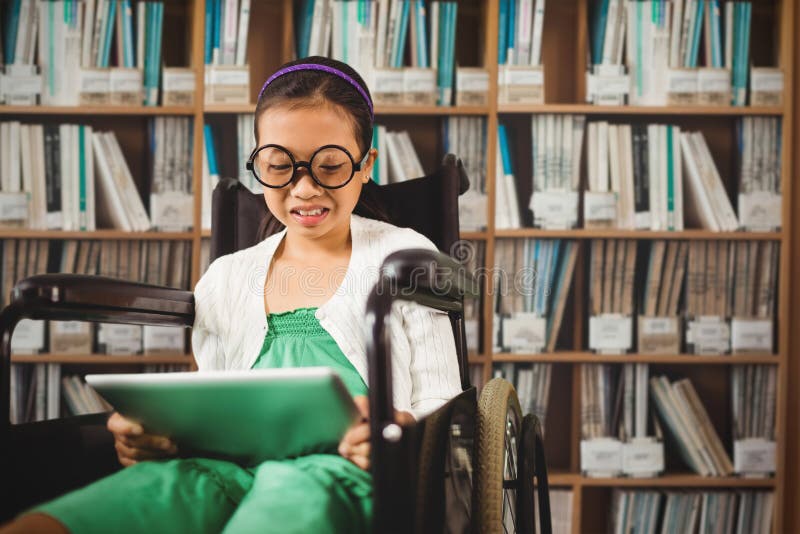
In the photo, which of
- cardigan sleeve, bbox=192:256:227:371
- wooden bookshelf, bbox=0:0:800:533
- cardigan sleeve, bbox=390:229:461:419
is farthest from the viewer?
wooden bookshelf, bbox=0:0:800:533

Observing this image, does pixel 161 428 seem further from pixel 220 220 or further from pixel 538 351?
pixel 538 351

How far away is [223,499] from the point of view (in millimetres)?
845

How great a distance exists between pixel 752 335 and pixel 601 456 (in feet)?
1.90

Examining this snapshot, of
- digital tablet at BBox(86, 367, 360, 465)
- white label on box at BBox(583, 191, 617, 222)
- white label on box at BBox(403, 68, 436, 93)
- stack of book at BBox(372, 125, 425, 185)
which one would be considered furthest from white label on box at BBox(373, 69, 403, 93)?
digital tablet at BBox(86, 367, 360, 465)

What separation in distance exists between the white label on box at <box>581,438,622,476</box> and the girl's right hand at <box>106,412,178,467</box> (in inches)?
61.9

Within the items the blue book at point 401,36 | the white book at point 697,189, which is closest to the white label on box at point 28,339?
the blue book at point 401,36

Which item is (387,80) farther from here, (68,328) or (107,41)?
(68,328)

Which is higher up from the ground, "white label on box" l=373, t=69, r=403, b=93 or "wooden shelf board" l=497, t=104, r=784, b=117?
"white label on box" l=373, t=69, r=403, b=93

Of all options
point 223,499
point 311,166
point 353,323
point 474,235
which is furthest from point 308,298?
point 474,235

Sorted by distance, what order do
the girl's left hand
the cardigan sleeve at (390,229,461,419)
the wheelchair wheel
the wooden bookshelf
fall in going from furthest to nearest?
the wooden bookshelf
the cardigan sleeve at (390,229,461,419)
the wheelchair wheel
the girl's left hand

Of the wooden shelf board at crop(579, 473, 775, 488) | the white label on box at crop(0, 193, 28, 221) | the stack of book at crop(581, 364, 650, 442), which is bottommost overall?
the wooden shelf board at crop(579, 473, 775, 488)

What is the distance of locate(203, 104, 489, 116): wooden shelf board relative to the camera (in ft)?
7.32

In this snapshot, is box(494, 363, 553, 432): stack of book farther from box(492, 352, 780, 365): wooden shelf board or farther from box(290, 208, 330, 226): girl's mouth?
box(290, 208, 330, 226): girl's mouth

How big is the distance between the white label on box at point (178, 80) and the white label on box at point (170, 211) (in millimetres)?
322
